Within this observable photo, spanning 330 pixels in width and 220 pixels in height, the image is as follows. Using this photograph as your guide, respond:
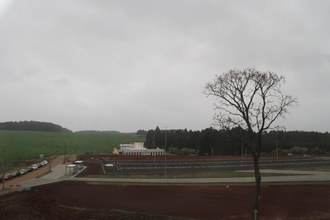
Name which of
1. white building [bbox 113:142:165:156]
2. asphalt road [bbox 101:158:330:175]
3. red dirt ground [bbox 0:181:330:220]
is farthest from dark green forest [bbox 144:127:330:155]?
red dirt ground [bbox 0:181:330:220]

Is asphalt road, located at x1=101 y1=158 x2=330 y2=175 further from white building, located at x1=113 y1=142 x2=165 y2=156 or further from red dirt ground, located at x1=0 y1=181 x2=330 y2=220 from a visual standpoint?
white building, located at x1=113 y1=142 x2=165 y2=156

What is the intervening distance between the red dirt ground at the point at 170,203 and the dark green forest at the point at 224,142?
6959 cm

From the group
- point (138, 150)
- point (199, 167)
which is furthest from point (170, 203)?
point (138, 150)

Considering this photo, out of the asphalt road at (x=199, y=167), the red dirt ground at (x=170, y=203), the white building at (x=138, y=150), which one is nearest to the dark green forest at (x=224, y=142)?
the white building at (x=138, y=150)

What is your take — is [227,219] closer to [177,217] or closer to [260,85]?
[177,217]

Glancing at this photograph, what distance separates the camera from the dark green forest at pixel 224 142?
13750 cm

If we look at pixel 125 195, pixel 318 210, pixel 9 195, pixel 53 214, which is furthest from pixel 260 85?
pixel 9 195

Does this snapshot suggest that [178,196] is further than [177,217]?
Yes

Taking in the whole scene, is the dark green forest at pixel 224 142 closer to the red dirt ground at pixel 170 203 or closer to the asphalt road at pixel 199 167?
the asphalt road at pixel 199 167

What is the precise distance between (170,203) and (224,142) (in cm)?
9908

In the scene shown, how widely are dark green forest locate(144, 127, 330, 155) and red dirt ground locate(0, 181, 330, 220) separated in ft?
228

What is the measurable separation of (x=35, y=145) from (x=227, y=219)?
130 m

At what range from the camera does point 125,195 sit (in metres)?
48.2

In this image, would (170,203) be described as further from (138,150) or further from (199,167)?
(138,150)
